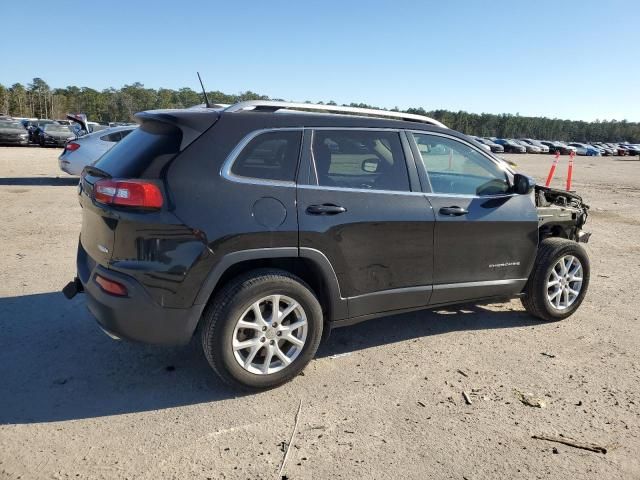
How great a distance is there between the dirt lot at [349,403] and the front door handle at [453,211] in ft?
3.59

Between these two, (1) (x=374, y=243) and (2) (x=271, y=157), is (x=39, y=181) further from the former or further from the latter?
(1) (x=374, y=243)

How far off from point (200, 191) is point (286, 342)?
1.19 m

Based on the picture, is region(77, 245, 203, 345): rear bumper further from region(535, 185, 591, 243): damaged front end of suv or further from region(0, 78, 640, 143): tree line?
region(0, 78, 640, 143): tree line

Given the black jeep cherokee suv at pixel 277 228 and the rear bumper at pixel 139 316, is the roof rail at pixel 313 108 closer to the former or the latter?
the black jeep cherokee suv at pixel 277 228

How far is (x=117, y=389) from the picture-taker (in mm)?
3400

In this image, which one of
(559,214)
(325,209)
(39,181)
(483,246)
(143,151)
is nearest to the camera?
(143,151)

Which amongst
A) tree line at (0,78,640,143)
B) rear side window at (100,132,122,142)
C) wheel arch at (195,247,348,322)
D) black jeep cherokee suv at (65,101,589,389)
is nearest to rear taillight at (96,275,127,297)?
black jeep cherokee suv at (65,101,589,389)

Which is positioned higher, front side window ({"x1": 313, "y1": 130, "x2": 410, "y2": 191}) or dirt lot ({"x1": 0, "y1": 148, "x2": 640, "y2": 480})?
front side window ({"x1": 313, "y1": 130, "x2": 410, "y2": 191})

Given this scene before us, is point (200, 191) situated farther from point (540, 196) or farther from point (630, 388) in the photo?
point (540, 196)

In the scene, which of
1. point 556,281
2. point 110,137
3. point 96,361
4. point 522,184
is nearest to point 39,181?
point 110,137

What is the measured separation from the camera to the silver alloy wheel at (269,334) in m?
3.34

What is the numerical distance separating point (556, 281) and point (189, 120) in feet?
11.6

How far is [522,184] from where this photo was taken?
4441 mm

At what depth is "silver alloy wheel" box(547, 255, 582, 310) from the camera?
15.6 ft
